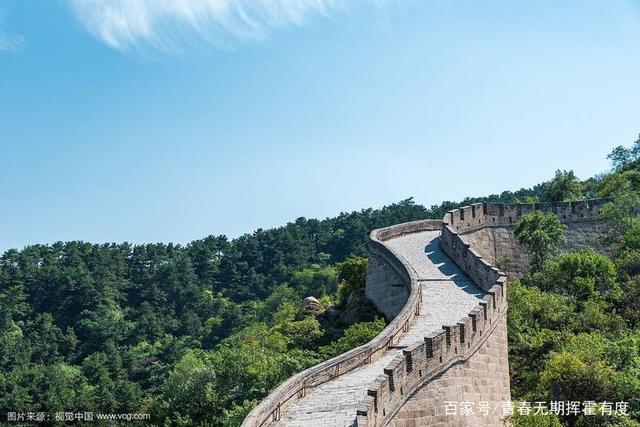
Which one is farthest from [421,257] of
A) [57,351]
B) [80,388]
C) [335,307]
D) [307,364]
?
[57,351]

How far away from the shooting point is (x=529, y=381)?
22.7 metres

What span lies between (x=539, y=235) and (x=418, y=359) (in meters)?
19.9

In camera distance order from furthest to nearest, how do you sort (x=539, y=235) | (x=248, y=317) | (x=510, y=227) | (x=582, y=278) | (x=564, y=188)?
(x=248, y=317), (x=564, y=188), (x=510, y=227), (x=539, y=235), (x=582, y=278)

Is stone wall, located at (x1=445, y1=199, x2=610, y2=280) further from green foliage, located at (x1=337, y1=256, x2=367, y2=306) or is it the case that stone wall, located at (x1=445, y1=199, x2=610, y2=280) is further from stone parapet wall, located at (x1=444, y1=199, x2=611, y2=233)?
green foliage, located at (x1=337, y1=256, x2=367, y2=306)

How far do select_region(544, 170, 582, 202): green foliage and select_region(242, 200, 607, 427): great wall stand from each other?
54.8 ft

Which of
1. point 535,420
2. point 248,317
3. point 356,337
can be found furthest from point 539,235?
point 248,317

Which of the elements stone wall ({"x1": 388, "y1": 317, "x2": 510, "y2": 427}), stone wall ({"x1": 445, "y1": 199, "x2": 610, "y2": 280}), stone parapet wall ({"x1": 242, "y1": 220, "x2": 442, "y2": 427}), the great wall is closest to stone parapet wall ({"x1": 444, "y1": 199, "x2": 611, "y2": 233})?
stone wall ({"x1": 445, "y1": 199, "x2": 610, "y2": 280})

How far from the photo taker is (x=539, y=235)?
3466 cm

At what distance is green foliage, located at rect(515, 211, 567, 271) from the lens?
114 ft

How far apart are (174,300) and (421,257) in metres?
58.0

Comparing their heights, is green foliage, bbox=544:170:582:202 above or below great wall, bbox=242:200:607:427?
above

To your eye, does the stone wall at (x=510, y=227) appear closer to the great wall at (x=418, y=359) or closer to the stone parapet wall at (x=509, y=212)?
the stone parapet wall at (x=509, y=212)

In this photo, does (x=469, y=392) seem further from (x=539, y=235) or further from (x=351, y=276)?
(x=539, y=235)

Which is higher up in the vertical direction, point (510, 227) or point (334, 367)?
point (510, 227)
